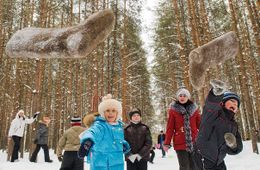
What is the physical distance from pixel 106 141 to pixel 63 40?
6.39ft

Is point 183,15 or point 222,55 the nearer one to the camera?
point 222,55

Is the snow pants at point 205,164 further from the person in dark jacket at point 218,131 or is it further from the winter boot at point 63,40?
the winter boot at point 63,40

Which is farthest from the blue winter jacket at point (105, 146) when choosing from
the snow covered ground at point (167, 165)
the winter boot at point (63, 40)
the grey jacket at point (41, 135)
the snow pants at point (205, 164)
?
the grey jacket at point (41, 135)

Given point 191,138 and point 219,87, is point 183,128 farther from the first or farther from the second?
point 219,87

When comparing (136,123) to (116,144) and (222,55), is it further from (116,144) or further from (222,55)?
(222,55)

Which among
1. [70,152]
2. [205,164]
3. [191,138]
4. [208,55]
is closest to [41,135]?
[70,152]

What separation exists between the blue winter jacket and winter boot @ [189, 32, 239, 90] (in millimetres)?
2701

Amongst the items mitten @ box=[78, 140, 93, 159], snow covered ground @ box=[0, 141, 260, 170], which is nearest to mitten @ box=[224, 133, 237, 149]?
mitten @ box=[78, 140, 93, 159]

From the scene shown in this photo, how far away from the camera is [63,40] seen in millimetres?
4984

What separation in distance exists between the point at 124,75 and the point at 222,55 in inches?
462

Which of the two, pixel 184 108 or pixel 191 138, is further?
pixel 184 108

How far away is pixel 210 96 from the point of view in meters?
3.80

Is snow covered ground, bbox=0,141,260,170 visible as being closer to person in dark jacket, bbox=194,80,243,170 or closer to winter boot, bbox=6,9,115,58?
winter boot, bbox=6,9,115,58

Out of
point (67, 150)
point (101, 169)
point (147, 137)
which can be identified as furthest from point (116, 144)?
point (67, 150)
